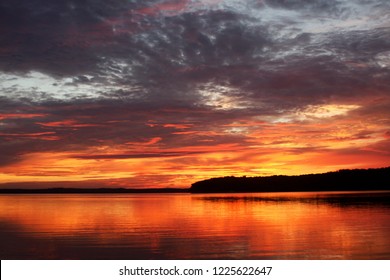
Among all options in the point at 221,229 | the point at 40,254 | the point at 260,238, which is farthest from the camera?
the point at 221,229

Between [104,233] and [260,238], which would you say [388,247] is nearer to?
[260,238]

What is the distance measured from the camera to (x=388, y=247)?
29250 millimetres

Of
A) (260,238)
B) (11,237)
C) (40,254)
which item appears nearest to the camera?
(40,254)

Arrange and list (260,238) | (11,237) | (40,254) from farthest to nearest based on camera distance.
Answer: (11,237) < (260,238) < (40,254)
